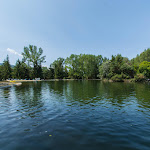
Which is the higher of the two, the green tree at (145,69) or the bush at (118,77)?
the green tree at (145,69)

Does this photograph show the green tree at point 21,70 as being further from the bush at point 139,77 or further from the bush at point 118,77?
the bush at point 139,77

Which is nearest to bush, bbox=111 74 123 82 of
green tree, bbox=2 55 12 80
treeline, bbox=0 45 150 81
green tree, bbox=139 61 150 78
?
treeline, bbox=0 45 150 81

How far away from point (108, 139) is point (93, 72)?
11315 centimetres

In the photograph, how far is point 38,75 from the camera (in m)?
97.8

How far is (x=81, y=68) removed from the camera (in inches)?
4737

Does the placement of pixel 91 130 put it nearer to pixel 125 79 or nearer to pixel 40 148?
pixel 40 148

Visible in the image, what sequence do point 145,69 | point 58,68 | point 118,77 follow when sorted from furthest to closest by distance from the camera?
point 58,68, point 118,77, point 145,69

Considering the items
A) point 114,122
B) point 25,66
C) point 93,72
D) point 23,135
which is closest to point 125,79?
point 93,72

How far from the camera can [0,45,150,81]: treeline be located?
7396cm

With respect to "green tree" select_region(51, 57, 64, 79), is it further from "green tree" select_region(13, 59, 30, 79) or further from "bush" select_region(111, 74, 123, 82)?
"bush" select_region(111, 74, 123, 82)

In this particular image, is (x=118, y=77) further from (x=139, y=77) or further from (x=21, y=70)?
(x=21, y=70)

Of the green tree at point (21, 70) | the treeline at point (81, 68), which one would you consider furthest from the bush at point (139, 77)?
the green tree at point (21, 70)

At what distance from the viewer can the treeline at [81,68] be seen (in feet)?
243

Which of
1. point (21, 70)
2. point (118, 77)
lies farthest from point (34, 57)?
point (118, 77)
